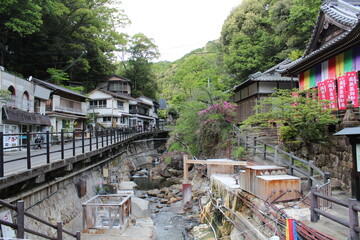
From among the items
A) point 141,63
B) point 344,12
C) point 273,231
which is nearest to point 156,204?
point 273,231

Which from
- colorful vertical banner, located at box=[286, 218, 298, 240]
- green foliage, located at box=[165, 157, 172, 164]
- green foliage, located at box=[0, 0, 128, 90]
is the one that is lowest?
green foliage, located at box=[165, 157, 172, 164]

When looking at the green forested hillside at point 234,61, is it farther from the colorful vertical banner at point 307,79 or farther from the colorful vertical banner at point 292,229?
the colorful vertical banner at point 292,229

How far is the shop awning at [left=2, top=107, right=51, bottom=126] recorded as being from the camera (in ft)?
58.0

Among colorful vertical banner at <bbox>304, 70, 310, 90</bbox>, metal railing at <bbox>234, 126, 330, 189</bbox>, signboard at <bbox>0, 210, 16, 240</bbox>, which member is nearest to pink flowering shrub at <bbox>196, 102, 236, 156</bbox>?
metal railing at <bbox>234, 126, 330, 189</bbox>

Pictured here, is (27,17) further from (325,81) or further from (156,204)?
(325,81)

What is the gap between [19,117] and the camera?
1941cm

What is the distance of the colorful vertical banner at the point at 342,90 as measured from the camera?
37.2 ft

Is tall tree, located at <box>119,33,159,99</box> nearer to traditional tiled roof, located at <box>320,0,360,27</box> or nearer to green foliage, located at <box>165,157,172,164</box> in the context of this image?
green foliage, located at <box>165,157,172,164</box>

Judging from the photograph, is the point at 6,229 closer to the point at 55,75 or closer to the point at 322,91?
the point at 322,91

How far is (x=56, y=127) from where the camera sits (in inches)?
1176

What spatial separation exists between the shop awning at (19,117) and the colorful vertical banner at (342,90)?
68.2 ft

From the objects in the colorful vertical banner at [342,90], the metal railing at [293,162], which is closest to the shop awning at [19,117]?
the metal railing at [293,162]

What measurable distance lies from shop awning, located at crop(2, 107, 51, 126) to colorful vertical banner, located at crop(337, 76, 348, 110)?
20.8 m

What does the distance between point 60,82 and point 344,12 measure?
3579 cm
